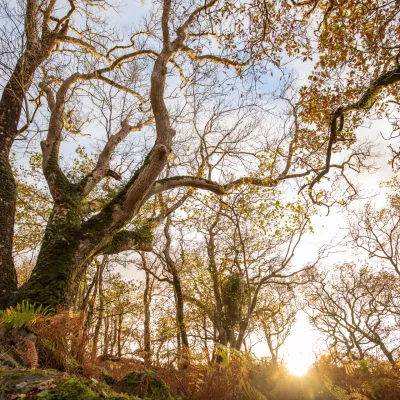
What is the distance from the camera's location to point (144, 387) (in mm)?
2740

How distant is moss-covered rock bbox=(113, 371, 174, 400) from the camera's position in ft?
8.77

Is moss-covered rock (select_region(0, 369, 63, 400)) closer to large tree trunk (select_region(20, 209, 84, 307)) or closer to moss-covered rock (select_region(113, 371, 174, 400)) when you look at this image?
moss-covered rock (select_region(113, 371, 174, 400))

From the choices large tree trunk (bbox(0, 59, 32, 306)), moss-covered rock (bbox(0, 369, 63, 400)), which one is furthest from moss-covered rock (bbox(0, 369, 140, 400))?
large tree trunk (bbox(0, 59, 32, 306))

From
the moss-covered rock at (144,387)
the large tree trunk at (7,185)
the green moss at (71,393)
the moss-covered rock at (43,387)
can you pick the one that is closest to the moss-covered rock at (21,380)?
the moss-covered rock at (43,387)

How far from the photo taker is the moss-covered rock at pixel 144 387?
105 inches

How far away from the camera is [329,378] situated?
147 inches

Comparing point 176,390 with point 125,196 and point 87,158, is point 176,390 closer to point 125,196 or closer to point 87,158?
point 125,196

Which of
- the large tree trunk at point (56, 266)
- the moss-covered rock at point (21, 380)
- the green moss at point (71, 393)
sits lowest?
the green moss at point (71, 393)

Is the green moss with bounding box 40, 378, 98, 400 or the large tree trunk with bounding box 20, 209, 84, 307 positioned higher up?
the large tree trunk with bounding box 20, 209, 84, 307

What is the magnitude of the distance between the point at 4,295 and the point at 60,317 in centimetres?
303

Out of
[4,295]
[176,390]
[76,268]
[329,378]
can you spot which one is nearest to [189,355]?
[176,390]

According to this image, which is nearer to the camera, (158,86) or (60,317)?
(60,317)

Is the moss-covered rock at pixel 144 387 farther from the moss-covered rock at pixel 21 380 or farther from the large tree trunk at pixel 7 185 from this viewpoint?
the large tree trunk at pixel 7 185

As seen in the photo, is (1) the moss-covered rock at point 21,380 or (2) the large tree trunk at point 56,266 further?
(2) the large tree trunk at point 56,266
